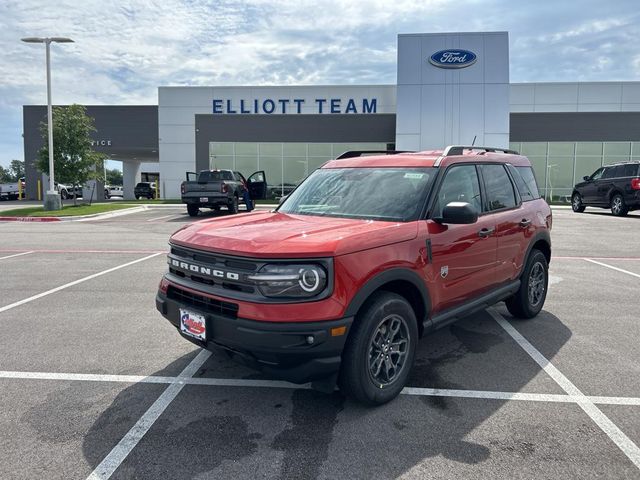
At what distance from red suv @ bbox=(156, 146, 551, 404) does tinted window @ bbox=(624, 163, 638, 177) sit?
1620cm

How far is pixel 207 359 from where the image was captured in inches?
169

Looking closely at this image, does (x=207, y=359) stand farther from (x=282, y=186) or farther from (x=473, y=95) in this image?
(x=282, y=186)

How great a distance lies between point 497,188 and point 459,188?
2.66 ft

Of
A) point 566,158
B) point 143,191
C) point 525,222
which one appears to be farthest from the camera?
point 143,191

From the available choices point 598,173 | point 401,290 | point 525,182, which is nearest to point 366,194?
point 401,290

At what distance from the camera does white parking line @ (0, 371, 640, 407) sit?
355cm

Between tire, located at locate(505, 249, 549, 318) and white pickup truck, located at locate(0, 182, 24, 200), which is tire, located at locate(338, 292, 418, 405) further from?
white pickup truck, located at locate(0, 182, 24, 200)

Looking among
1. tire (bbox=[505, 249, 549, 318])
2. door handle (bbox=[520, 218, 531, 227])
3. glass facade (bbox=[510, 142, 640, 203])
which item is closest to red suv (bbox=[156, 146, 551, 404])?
door handle (bbox=[520, 218, 531, 227])

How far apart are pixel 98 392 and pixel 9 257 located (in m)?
7.78

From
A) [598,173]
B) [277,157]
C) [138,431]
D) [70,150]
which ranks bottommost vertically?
[138,431]

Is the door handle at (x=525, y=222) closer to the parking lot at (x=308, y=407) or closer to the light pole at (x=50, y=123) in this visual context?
the parking lot at (x=308, y=407)

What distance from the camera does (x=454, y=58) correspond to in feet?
90.7

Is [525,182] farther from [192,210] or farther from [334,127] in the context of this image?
[334,127]

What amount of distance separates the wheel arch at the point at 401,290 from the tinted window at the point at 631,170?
18.0 metres
